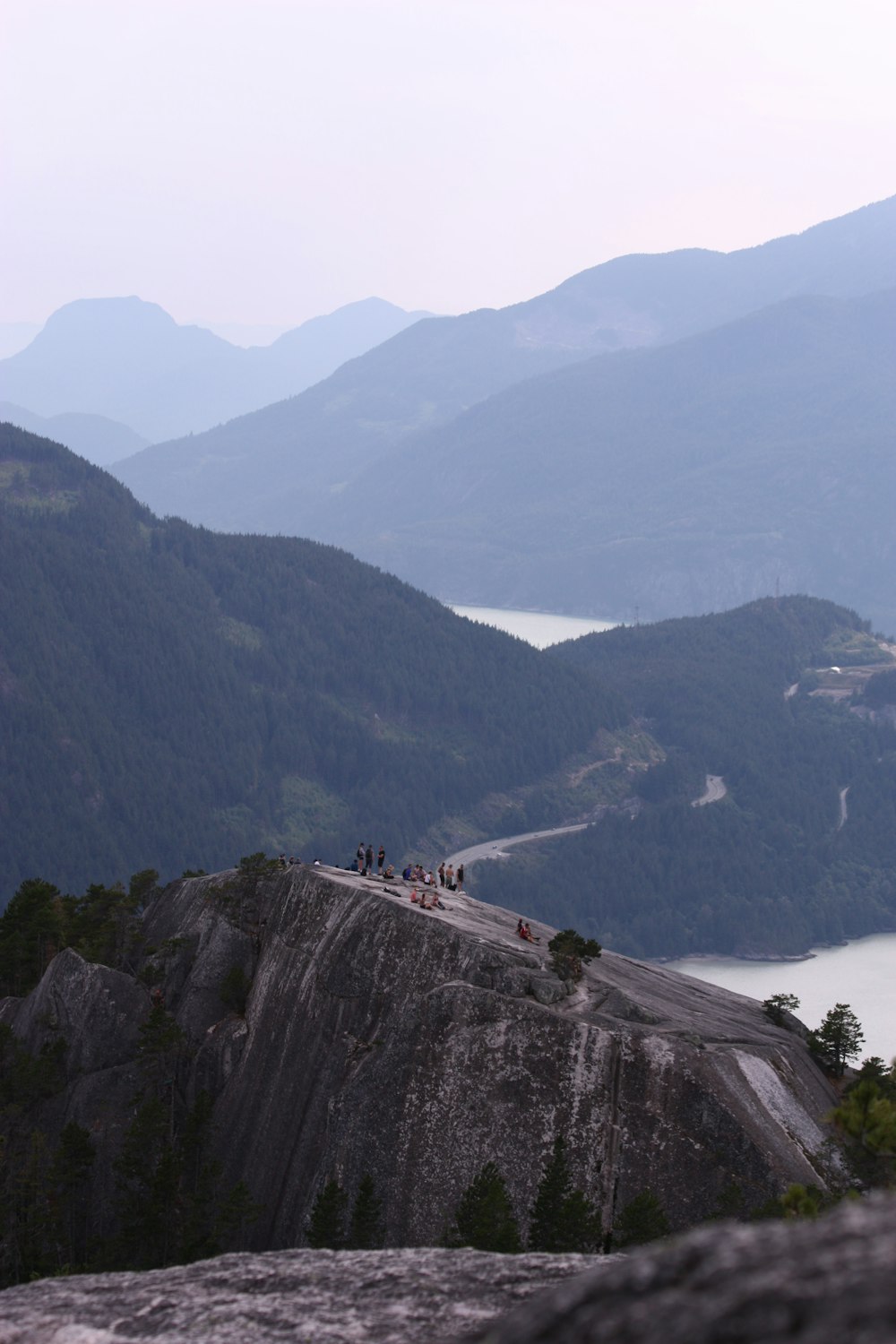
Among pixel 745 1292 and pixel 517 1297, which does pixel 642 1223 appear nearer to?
pixel 517 1297

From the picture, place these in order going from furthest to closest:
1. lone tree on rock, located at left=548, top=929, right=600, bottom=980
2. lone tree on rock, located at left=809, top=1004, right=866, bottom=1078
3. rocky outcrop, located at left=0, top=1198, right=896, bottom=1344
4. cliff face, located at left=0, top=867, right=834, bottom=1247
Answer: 1. lone tree on rock, located at left=809, top=1004, right=866, bottom=1078
2. lone tree on rock, located at left=548, top=929, right=600, bottom=980
3. cliff face, located at left=0, top=867, right=834, bottom=1247
4. rocky outcrop, located at left=0, top=1198, right=896, bottom=1344

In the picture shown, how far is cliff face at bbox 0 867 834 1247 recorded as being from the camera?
149 feet

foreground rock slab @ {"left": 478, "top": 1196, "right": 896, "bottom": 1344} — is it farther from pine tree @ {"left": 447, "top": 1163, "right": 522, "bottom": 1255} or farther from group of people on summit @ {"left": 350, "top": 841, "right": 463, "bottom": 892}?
group of people on summit @ {"left": 350, "top": 841, "right": 463, "bottom": 892}

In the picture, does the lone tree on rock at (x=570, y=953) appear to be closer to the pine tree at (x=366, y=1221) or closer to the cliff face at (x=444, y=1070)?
the cliff face at (x=444, y=1070)

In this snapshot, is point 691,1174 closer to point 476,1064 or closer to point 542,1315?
point 476,1064

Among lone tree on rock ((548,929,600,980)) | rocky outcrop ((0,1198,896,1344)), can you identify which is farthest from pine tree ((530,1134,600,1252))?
rocky outcrop ((0,1198,896,1344))

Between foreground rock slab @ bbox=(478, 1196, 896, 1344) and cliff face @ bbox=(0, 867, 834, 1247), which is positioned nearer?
foreground rock slab @ bbox=(478, 1196, 896, 1344)

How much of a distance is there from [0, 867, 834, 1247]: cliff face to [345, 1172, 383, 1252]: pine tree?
1462mm

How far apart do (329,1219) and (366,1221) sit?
1.14 meters

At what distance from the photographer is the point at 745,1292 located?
10719 mm

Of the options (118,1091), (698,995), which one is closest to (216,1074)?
(118,1091)

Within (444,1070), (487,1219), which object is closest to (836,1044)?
(444,1070)

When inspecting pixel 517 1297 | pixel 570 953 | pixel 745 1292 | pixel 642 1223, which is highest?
pixel 570 953

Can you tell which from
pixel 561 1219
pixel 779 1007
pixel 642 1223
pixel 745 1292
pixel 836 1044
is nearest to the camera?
pixel 745 1292
